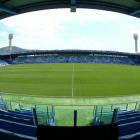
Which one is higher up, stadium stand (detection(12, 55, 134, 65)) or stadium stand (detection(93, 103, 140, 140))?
stadium stand (detection(12, 55, 134, 65))

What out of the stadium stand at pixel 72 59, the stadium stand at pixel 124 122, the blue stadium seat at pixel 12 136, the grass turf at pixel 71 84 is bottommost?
the grass turf at pixel 71 84

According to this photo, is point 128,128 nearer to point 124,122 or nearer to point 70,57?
point 124,122

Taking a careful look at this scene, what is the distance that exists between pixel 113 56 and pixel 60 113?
80834 mm

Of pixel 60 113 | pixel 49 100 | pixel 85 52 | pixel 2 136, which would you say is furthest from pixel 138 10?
pixel 85 52

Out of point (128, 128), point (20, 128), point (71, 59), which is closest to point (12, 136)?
point (20, 128)

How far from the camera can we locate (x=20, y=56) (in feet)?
274

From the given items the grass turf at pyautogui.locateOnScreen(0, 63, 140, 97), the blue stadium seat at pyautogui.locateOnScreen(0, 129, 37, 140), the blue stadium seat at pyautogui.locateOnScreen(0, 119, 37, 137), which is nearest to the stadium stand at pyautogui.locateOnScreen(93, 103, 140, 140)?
the blue stadium seat at pyautogui.locateOnScreen(0, 129, 37, 140)

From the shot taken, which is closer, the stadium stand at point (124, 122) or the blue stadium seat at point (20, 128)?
the stadium stand at point (124, 122)

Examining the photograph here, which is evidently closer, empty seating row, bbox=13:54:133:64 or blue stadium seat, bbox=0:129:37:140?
blue stadium seat, bbox=0:129:37:140

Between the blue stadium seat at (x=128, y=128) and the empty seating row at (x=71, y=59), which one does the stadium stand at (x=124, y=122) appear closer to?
the blue stadium seat at (x=128, y=128)

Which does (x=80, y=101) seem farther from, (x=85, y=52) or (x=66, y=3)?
(x=85, y=52)

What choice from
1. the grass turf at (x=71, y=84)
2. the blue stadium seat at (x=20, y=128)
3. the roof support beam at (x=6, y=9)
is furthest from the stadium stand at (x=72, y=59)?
the blue stadium seat at (x=20, y=128)

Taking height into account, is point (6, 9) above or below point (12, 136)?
above

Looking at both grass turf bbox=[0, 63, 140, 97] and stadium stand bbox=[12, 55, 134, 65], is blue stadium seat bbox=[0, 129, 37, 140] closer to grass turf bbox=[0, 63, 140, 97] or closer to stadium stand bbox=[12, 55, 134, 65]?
grass turf bbox=[0, 63, 140, 97]
